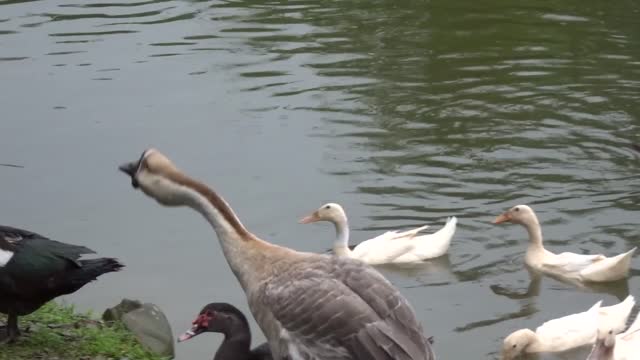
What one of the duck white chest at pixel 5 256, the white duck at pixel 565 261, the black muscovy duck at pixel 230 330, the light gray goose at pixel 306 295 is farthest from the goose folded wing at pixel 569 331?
the duck white chest at pixel 5 256

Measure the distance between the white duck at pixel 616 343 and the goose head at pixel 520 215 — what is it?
1596mm

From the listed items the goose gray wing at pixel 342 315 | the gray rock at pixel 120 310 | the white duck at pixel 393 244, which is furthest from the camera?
the white duck at pixel 393 244

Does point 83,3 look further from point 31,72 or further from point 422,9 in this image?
point 422,9

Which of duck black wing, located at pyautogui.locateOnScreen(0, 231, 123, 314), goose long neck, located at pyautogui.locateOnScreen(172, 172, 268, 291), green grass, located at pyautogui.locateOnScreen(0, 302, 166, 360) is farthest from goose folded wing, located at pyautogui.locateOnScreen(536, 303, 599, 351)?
goose long neck, located at pyautogui.locateOnScreen(172, 172, 268, 291)

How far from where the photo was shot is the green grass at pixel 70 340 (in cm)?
821

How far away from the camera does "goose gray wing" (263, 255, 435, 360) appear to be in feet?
21.6

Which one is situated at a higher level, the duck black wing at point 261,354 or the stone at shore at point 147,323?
the duck black wing at point 261,354

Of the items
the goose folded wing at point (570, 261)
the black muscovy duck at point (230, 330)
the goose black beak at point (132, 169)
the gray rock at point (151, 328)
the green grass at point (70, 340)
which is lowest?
the goose folded wing at point (570, 261)

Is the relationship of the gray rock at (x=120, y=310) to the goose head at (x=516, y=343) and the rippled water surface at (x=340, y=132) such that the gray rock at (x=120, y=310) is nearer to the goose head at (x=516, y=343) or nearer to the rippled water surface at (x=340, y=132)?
the rippled water surface at (x=340, y=132)

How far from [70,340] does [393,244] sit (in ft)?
11.5

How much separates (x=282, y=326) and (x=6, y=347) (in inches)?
85.9

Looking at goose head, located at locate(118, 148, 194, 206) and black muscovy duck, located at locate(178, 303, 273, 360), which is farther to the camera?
black muscovy duck, located at locate(178, 303, 273, 360)

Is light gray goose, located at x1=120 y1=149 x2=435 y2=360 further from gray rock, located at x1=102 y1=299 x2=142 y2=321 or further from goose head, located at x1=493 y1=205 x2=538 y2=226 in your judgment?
goose head, located at x1=493 y1=205 x2=538 y2=226

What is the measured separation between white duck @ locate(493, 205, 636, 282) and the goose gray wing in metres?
4.25
